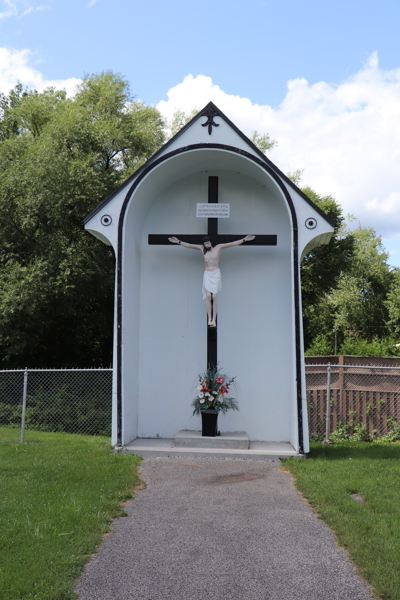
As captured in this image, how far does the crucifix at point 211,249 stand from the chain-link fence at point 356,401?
3754 millimetres

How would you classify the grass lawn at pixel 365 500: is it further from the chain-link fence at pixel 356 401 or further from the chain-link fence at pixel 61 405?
the chain-link fence at pixel 61 405

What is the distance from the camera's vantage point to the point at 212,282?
30.7 feet

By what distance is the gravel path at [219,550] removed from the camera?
4074 millimetres

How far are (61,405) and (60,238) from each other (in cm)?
466

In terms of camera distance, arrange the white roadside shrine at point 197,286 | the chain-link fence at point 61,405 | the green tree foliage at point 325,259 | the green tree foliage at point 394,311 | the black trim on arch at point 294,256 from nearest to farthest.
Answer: the black trim on arch at point 294,256
the white roadside shrine at point 197,286
the chain-link fence at point 61,405
the green tree foliage at point 325,259
the green tree foliage at point 394,311

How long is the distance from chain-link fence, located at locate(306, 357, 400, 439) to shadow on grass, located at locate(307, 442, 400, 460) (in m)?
2.04

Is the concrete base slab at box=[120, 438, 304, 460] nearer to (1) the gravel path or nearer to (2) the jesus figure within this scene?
(1) the gravel path

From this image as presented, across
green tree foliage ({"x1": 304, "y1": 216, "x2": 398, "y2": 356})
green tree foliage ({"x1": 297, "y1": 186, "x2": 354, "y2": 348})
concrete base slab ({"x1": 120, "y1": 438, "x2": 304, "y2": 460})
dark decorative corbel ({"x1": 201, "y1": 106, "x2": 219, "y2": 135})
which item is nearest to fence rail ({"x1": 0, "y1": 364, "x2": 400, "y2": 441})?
concrete base slab ({"x1": 120, "y1": 438, "x2": 304, "y2": 460})

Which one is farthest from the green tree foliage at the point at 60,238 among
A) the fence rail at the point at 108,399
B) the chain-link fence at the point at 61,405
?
the fence rail at the point at 108,399

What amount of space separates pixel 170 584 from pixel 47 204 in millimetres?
13140

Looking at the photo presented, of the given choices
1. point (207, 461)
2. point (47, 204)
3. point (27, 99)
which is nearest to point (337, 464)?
point (207, 461)

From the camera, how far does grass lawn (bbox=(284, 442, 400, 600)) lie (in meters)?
4.50

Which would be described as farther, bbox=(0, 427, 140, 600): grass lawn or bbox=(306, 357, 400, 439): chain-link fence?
bbox=(306, 357, 400, 439): chain-link fence

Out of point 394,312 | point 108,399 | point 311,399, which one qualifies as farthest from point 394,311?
point 108,399
